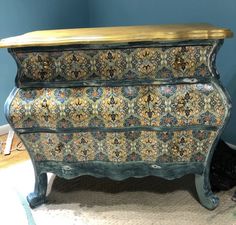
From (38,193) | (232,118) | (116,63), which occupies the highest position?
(116,63)

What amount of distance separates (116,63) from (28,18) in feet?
4.33

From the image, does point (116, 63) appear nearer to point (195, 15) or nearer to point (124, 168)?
point (124, 168)

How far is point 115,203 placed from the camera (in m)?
1.47

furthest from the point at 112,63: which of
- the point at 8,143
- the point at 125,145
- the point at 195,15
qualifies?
the point at 8,143

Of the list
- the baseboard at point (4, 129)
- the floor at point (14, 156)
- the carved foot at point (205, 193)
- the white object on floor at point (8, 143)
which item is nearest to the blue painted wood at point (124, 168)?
the carved foot at point (205, 193)

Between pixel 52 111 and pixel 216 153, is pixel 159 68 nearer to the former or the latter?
pixel 52 111

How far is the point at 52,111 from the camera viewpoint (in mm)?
1237

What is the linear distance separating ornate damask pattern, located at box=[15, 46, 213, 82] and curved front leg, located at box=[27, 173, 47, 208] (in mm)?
495

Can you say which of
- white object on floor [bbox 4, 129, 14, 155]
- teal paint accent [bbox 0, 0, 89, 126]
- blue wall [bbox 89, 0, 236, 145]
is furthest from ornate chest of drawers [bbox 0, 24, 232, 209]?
teal paint accent [bbox 0, 0, 89, 126]

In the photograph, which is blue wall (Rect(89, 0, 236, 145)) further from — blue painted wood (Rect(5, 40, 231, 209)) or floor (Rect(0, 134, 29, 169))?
floor (Rect(0, 134, 29, 169))

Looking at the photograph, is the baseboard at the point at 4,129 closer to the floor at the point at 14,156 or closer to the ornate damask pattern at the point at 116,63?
the floor at the point at 14,156

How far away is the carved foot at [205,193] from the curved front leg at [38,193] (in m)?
0.69

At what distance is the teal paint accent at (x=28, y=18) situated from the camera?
214cm

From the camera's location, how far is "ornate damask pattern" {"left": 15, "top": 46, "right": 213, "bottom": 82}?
1153 mm
